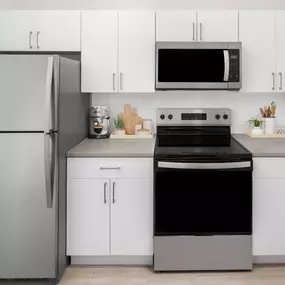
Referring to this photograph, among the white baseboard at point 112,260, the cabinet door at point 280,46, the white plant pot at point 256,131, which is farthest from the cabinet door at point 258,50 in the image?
the white baseboard at point 112,260

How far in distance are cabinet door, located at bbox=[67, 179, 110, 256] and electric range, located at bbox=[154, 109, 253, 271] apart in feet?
1.21

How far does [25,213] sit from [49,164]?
36cm

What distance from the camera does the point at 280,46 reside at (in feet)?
12.4

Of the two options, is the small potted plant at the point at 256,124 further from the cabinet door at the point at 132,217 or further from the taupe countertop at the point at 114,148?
the cabinet door at the point at 132,217

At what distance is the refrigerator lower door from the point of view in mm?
2969

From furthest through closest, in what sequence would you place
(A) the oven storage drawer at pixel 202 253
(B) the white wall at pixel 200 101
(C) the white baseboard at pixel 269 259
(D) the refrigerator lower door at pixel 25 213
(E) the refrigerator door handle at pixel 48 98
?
(B) the white wall at pixel 200 101
(C) the white baseboard at pixel 269 259
(A) the oven storage drawer at pixel 202 253
(D) the refrigerator lower door at pixel 25 213
(E) the refrigerator door handle at pixel 48 98

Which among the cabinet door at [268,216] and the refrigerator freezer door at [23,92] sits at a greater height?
the refrigerator freezer door at [23,92]

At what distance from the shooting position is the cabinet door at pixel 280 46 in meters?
3.79

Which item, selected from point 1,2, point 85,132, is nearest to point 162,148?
point 85,132

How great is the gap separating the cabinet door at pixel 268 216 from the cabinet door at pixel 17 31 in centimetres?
204

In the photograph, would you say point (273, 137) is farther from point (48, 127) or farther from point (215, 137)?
point (48, 127)

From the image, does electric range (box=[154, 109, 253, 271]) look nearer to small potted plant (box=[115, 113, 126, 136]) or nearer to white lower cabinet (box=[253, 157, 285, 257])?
white lower cabinet (box=[253, 157, 285, 257])

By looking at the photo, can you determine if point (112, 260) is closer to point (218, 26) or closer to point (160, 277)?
point (160, 277)

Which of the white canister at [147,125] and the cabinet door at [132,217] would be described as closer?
the cabinet door at [132,217]
